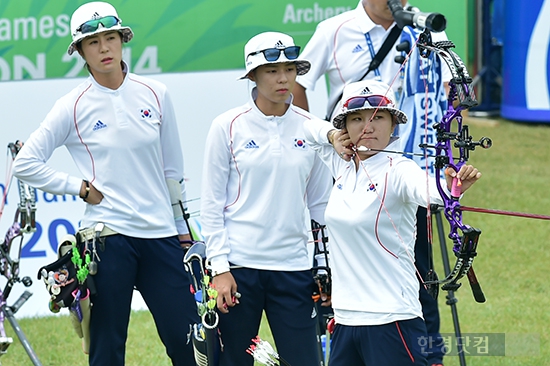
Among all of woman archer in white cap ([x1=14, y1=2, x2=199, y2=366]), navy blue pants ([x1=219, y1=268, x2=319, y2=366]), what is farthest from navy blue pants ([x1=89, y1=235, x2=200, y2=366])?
navy blue pants ([x1=219, y1=268, x2=319, y2=366])

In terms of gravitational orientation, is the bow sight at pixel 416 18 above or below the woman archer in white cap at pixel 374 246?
above

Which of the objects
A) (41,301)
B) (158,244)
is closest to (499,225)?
(41,301)

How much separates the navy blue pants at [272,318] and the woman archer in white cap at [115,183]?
0.40 meters

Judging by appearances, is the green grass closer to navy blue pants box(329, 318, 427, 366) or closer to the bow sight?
the bow sight

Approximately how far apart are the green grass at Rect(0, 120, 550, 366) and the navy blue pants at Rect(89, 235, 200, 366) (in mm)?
1448

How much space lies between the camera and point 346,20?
5316 millimetres

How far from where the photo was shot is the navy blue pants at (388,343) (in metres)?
3.62

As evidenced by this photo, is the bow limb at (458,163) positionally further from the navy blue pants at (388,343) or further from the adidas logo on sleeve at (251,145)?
the adidas logo on sleeve at (251,145)

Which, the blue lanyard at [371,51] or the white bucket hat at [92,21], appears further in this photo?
the blue lanyard at [371,51]

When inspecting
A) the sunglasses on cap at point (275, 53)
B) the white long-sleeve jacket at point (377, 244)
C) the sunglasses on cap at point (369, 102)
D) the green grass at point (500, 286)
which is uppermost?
the sunglasses on cap at point (275, 53)

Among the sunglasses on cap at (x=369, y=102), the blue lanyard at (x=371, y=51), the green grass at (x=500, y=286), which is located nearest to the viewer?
the sunglasses on cap at (x=369, y=102)

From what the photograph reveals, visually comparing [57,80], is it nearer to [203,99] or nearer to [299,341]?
[203,99]

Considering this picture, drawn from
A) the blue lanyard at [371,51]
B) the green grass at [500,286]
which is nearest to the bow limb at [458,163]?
the blue lanyard at [371,51]

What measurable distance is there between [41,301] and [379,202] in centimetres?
394
